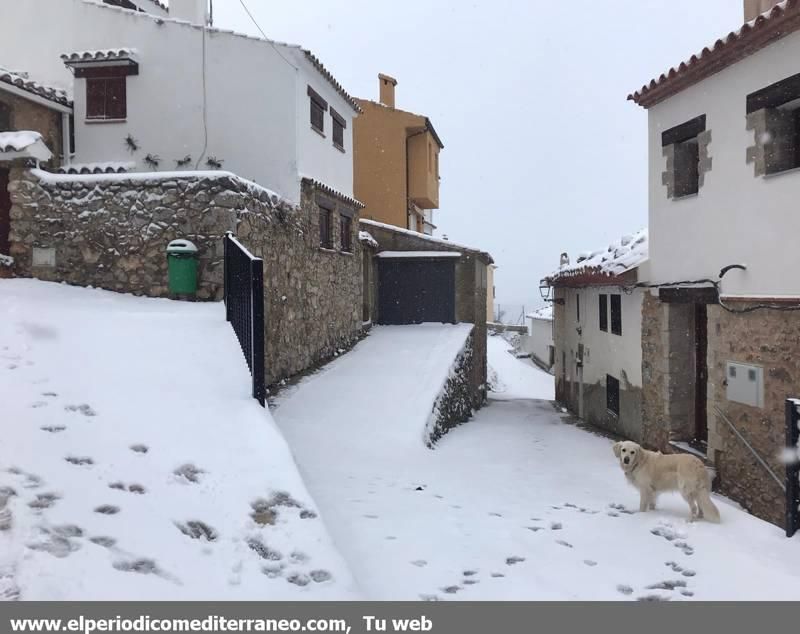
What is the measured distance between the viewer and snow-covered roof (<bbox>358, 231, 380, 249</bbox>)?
16.3 m

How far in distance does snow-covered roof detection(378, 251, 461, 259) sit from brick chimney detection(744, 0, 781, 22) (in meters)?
9.83

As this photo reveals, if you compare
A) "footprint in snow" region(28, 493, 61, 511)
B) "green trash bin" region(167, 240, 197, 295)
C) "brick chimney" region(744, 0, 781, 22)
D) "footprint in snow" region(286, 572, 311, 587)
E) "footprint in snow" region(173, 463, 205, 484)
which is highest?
"brick chimney" region(744, 0, 781, 22)

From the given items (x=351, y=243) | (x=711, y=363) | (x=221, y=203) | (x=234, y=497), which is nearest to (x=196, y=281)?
(x=221, y=203)

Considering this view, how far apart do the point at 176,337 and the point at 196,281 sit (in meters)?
2.56

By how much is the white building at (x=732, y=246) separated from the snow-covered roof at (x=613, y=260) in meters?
0.75

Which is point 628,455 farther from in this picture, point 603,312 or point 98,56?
point 98,56

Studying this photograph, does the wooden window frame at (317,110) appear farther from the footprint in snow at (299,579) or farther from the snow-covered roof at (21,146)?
the footprint in snow at (299,579)

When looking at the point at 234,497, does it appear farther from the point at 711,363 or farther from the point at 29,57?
the point at 29,57

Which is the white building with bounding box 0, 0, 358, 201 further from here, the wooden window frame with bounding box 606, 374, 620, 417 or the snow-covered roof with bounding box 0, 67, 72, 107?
the wooden window frame with bounding box 606, 374, 620, 417

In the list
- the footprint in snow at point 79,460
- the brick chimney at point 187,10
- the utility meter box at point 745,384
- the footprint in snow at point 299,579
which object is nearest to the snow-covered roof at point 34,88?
the brick chimney at point 187,10

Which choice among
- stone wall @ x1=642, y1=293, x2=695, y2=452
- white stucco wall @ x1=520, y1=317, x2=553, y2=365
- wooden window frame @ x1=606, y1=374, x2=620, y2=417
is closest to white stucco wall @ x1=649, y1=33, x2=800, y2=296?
stone wall @ x1=642, y1=293, x2=695, y2=452

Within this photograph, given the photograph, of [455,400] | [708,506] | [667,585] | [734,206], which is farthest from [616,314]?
[667,585]

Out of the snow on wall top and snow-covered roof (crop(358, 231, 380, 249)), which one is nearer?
the snow on wall top

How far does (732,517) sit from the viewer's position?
566 cm
